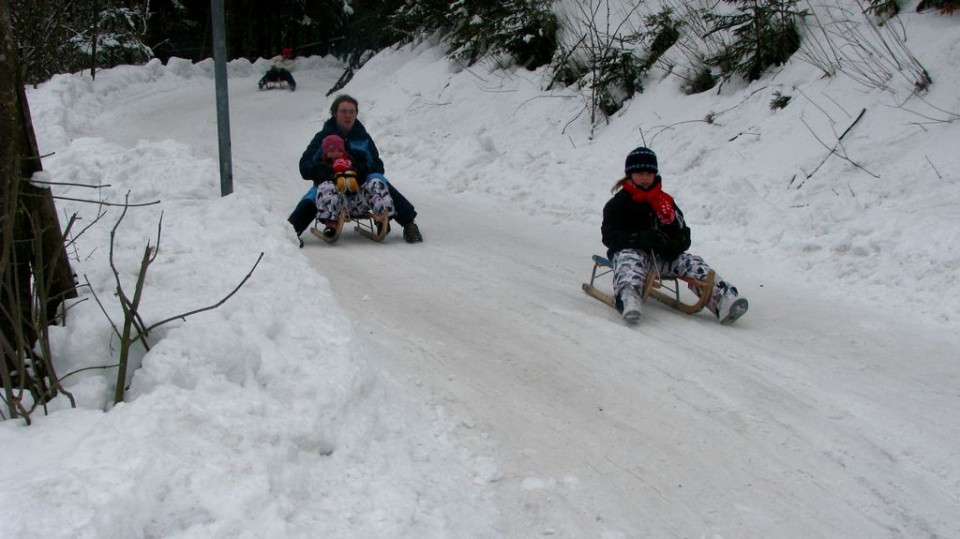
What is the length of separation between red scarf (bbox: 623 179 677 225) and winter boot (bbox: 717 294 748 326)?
0.61 meters

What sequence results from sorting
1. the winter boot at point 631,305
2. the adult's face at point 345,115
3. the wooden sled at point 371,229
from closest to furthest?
the winter boot at point 631,305 → the wooden sled at point 371,229 → the adult's face at point 345,115

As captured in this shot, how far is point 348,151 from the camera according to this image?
6.45 m

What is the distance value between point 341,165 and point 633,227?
2664 millimetres

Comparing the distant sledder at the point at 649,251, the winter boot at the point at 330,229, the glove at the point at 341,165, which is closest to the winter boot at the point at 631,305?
the distant sledder at the point at 649,251

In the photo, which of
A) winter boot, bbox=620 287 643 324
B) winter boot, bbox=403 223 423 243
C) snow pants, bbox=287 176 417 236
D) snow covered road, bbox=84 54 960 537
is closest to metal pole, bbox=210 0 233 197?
snow covered road, bbox=84 54 960 537

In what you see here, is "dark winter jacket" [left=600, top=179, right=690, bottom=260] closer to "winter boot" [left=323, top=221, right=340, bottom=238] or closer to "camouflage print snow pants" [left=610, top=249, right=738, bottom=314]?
"camouflage print snow pants" [left=610, top=249, right=738, bottom=314]

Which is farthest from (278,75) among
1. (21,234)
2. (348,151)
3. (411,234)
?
(21,234)

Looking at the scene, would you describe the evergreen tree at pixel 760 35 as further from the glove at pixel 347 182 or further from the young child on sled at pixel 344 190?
the glove at pixel 347 182

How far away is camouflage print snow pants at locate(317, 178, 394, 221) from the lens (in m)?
6.01

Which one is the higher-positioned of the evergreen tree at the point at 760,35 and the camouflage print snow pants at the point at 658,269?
the evergreen tree at the point at 760,35

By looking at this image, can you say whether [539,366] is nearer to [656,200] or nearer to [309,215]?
[656,200]

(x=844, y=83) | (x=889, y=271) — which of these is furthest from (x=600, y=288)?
(x=844, y=83)

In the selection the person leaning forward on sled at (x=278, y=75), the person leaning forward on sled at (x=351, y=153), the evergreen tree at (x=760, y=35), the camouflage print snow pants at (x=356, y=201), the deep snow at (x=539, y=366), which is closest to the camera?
the deep snow at (x=539, y=366)

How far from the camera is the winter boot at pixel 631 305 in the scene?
13.1 feet
